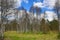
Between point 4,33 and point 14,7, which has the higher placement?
point 14,7

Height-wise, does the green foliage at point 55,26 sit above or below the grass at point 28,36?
above

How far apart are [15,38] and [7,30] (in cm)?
21

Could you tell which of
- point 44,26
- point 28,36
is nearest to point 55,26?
point 44,26

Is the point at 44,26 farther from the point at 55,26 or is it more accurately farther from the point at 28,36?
the point at 28,36

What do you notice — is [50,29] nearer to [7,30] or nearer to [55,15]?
[55,15]

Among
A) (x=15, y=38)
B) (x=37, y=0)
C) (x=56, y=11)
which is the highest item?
(x=37, y=0)

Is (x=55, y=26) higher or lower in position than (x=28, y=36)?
higher

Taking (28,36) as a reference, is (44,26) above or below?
above

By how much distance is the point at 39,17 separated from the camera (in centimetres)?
347

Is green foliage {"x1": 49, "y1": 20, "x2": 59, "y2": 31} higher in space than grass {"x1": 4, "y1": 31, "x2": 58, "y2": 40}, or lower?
higher

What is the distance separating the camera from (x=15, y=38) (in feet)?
11.2

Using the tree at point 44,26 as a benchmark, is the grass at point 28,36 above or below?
below

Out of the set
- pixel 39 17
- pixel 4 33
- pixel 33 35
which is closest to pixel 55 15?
pixel 39 17

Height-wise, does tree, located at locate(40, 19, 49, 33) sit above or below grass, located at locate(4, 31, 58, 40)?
above
